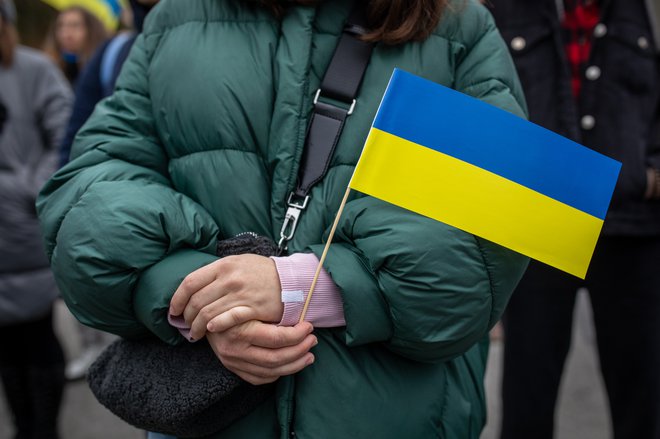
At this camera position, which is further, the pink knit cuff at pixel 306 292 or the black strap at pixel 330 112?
the black strap at pixel 330 112

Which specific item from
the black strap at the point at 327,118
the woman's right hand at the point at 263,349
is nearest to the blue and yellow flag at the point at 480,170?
the black strap at the point at 327,118

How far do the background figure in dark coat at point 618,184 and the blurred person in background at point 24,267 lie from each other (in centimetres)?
183

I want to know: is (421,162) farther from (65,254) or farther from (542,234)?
(65,254)

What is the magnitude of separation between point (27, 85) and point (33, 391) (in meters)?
1.26

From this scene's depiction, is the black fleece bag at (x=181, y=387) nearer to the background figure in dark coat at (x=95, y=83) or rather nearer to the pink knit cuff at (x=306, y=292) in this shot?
the pink knit cuff at (x=306, y=292)

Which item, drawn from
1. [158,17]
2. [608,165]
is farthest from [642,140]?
[158,17]

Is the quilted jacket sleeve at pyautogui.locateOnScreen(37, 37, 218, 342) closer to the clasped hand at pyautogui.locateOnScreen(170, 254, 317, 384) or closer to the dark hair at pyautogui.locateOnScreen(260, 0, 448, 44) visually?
the clasped hand at pyautogui.locateOnScreen(170, 254, 317, 384)

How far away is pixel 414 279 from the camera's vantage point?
1146 millimetres

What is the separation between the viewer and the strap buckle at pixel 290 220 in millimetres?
1268

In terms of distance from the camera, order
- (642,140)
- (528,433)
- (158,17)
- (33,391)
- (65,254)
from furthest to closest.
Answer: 1. (33,391)
2. (528,433)
3. (642,140)
4. (158,17)
5. (65,254)

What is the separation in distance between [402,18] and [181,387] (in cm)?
81

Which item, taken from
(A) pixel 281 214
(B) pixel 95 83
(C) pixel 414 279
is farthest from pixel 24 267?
(C) pixel 414 279

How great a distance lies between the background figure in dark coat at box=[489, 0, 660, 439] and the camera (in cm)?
210

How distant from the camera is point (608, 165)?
125 cm
